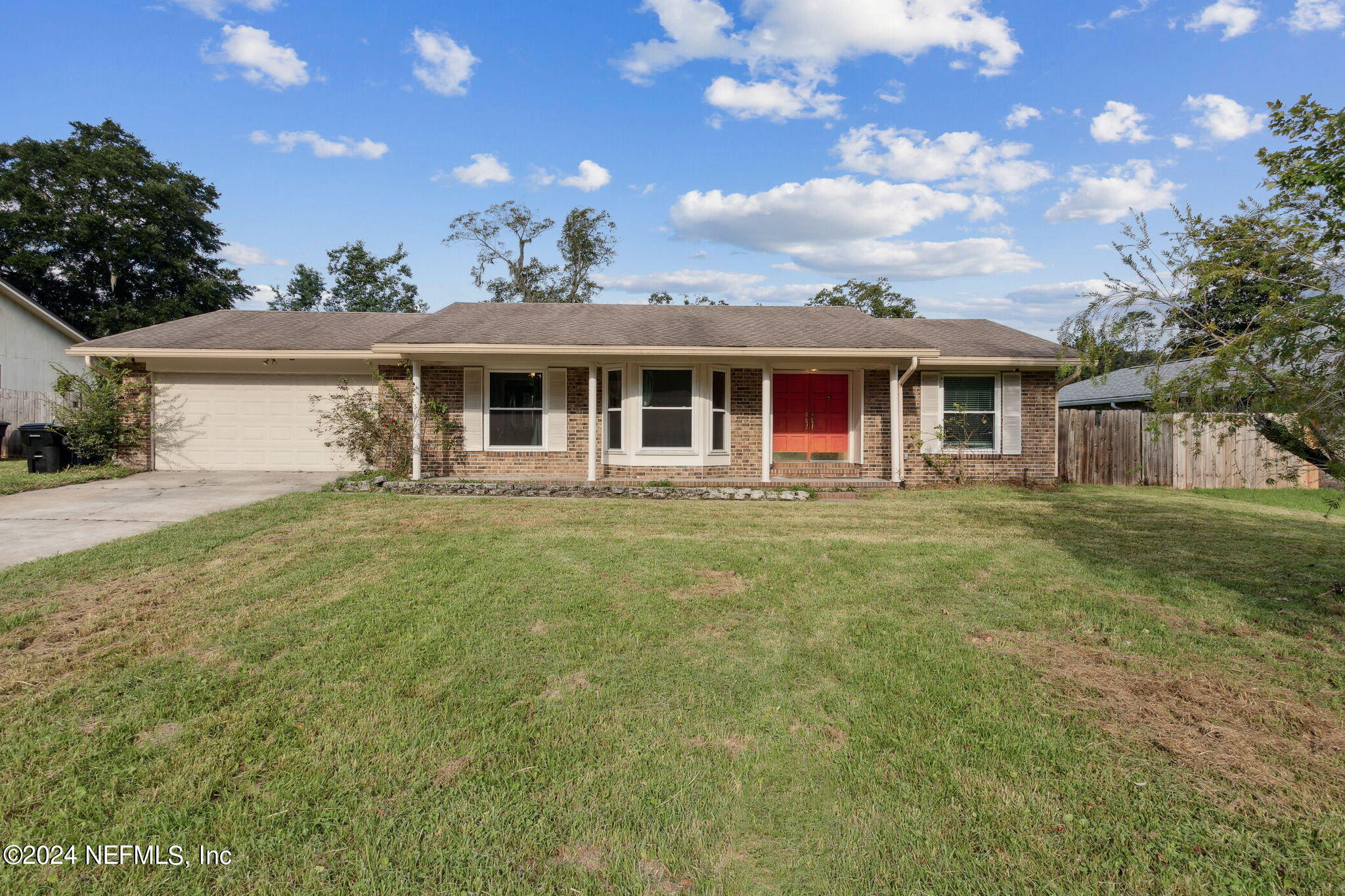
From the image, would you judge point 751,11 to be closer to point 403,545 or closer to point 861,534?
point 861,534

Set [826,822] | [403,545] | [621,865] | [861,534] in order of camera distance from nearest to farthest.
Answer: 1. [621,865]
2. [826,822]
3. [403,545]
4. [861,534]

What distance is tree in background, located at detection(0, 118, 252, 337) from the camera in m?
28.2

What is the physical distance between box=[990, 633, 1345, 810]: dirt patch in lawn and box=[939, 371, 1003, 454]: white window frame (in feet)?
29.5

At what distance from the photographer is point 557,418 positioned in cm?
1212

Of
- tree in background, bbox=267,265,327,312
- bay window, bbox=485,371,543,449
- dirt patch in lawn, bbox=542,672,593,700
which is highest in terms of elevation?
tree in background, bbox=267,265,327,312

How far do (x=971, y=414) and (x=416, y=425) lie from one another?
10.8 metres

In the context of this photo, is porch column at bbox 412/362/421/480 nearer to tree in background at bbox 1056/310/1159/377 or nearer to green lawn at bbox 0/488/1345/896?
green lawn at bbox 0/488/1345/896

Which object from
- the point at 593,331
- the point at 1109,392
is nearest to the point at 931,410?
the point at 593,331

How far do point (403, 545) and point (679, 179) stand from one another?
1629 cm

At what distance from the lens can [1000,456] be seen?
12.5 meters

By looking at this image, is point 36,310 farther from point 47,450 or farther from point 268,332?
point 268,332

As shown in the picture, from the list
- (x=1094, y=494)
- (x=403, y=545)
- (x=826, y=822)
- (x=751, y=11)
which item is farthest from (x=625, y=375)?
(x=826, y=822)

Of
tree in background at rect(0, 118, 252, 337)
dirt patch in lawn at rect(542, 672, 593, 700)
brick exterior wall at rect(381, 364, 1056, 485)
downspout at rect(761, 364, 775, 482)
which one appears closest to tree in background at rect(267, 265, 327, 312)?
tree in background at rect(0, 118, 252, 337)

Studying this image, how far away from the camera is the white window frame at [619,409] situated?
11.6m
